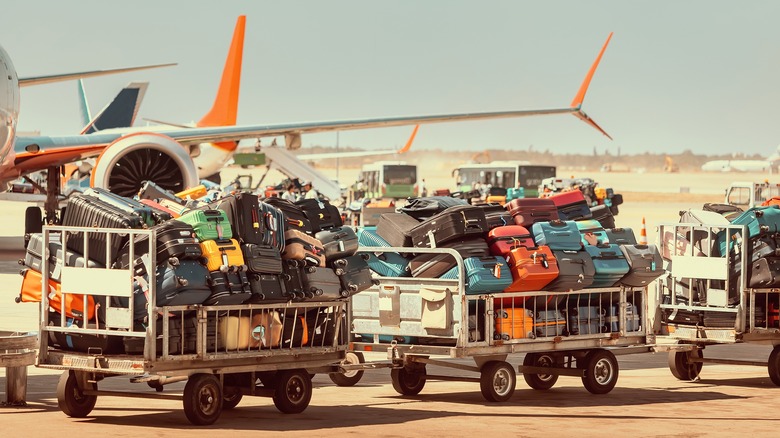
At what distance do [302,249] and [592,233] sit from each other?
3472 mm

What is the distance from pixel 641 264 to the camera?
12.6m

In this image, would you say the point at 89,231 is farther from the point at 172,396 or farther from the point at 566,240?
the point at 566,240

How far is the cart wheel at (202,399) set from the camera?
988 cm

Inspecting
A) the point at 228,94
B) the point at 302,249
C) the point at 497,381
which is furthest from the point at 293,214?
the point at 228,94

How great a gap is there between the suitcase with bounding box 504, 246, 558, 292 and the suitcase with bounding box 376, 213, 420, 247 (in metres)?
1.04

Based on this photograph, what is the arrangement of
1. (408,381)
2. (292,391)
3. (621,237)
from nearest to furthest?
(292,391), (408,381), (621,237)

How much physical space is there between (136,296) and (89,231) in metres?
0.62

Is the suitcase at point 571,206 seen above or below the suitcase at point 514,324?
→ above

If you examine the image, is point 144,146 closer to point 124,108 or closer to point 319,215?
point 319,215

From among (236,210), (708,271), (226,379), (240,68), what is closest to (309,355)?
(226,379)

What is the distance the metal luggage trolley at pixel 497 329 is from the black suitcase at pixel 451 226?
22cm

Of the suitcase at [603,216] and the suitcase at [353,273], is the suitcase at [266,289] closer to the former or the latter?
the suitcase at [353,273]

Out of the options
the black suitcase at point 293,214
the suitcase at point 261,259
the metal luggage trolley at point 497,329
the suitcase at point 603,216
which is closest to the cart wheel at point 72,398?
the suitcase at point 261,259

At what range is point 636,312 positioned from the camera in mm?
12992
